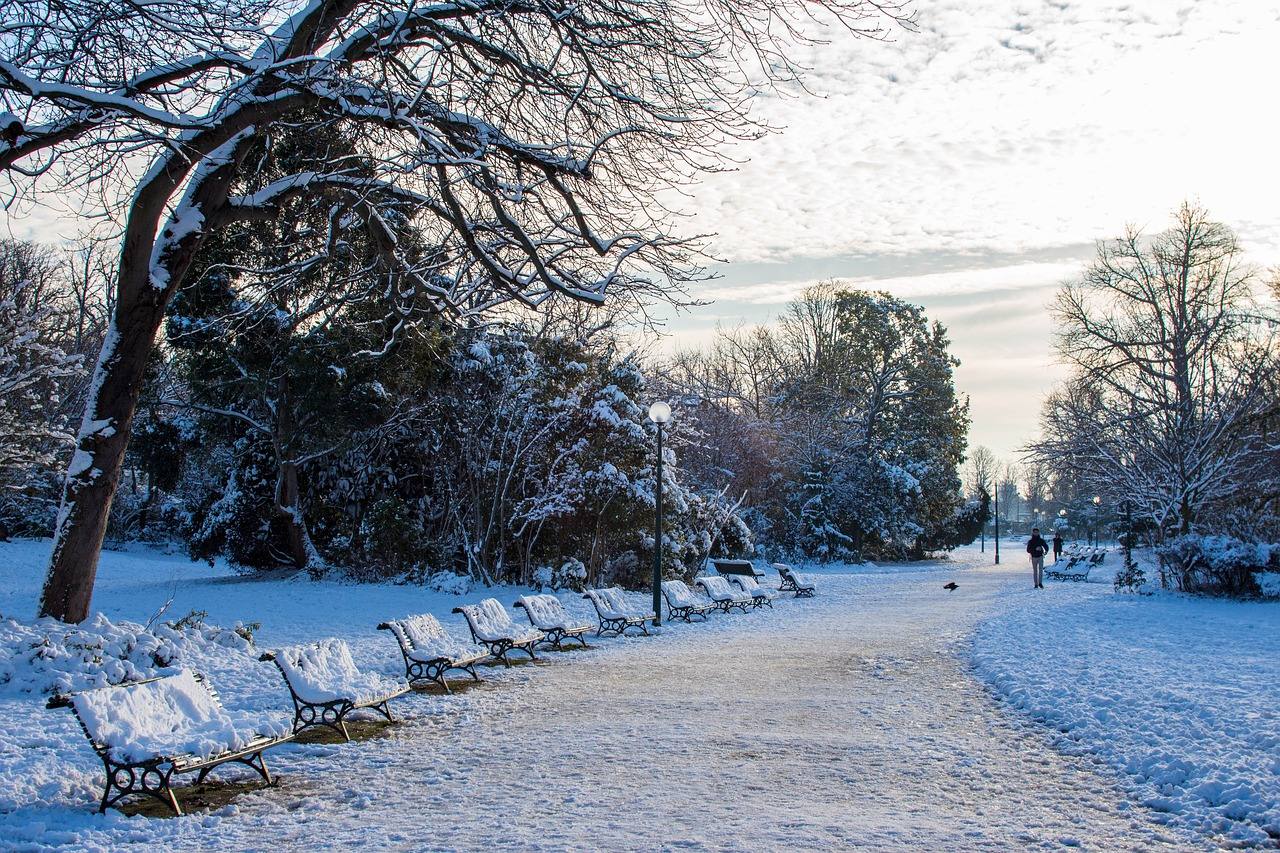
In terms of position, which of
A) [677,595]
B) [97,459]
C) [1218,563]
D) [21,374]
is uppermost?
[21,374]

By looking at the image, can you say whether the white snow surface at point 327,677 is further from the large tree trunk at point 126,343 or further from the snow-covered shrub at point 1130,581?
the snow-covered shrub at point 1130,581

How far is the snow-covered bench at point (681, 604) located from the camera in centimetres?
1691

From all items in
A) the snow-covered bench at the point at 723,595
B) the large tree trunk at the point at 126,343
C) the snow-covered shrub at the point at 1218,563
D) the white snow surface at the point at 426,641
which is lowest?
the snow-covered bench at the point at 723,595

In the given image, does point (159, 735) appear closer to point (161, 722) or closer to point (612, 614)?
point (161, 722)

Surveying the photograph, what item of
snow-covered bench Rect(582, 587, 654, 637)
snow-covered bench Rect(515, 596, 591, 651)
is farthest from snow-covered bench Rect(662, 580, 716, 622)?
snow-covered bench Rect(515, 596, 591, 651)

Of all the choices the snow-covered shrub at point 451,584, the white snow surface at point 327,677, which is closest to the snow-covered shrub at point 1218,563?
the snow-covered shrub at point 451,584

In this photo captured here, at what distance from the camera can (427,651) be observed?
31.1 ft

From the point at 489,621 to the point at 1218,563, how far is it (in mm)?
16310

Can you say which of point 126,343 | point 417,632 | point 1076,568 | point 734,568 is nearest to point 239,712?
point 417,632

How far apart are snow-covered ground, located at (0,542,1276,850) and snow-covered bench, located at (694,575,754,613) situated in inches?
256

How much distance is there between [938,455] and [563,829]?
1578 inches

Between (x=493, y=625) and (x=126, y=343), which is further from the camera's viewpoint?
(x=493, y=625)

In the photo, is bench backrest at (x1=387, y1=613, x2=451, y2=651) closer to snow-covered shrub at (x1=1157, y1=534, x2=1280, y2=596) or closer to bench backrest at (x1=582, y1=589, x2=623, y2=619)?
bench backrest at (x1=582, y1=589, x2=623, y2=619)

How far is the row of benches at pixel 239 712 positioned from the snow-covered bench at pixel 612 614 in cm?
221
